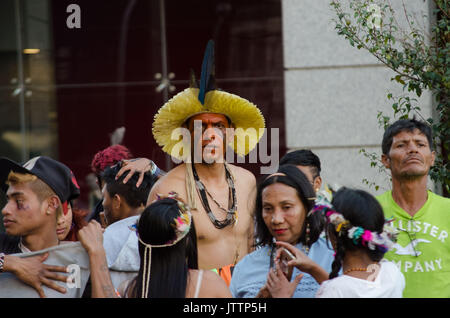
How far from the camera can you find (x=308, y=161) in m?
4.88

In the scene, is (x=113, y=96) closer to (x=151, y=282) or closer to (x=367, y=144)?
(x=367, y=144)

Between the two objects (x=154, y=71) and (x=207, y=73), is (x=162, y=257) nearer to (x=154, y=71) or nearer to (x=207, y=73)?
(x=207, y=73)

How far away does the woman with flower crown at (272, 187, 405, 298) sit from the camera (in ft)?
9.88

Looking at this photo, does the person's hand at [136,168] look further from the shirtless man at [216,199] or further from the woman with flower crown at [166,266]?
the woman with flower crown at [166,266]

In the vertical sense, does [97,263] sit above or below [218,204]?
below

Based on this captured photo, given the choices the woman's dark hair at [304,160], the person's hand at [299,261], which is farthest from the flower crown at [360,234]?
the woman's dark hair at [304,160]

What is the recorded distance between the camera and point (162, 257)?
3121 mm

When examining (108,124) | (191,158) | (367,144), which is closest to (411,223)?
(191,158)

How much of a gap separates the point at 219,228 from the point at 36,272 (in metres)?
1.46

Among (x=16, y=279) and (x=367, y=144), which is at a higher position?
(x=367, y=144)

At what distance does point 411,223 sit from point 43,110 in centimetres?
474

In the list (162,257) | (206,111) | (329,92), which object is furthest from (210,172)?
(329,92)
